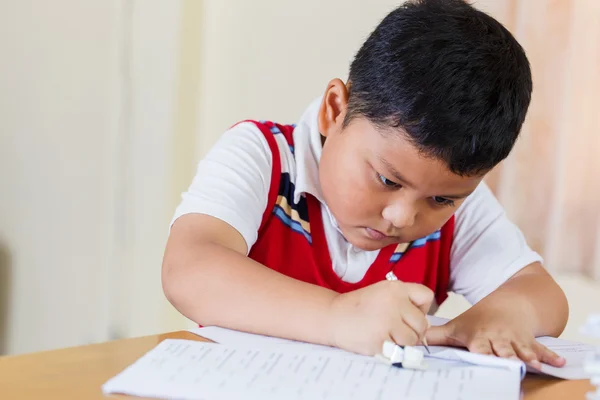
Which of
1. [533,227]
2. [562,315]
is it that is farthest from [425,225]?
[533,227]

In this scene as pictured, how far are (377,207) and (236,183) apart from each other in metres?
0.19

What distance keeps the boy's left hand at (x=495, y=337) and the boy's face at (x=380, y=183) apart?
0.42ft

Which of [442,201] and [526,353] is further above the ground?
[442,201]

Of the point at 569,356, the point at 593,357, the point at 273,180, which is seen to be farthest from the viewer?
the point at 273,180

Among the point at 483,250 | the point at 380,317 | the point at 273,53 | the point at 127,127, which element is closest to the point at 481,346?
the point at 380,317

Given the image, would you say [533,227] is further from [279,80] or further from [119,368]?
[119,368]

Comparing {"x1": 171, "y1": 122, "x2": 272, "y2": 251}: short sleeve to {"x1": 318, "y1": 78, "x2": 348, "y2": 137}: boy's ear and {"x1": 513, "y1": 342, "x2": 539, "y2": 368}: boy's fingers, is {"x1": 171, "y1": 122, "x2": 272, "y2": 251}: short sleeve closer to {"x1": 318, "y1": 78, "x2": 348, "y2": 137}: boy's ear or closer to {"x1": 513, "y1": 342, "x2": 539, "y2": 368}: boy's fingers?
{"x1": 318, "y1": 78, "x2": 348, "y2": 137}: boy's ear

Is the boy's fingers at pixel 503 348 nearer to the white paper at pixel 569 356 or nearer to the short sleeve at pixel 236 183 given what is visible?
the white paper at pixel 569 356

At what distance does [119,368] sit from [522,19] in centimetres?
102

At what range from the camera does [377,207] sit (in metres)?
0.86

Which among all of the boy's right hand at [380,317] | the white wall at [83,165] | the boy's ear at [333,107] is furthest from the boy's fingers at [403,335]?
the white wall at [83,165]

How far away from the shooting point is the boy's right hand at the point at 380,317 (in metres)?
0.67

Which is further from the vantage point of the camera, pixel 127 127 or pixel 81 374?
pixel 127 127

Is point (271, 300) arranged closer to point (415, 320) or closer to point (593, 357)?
point (415, 320)
